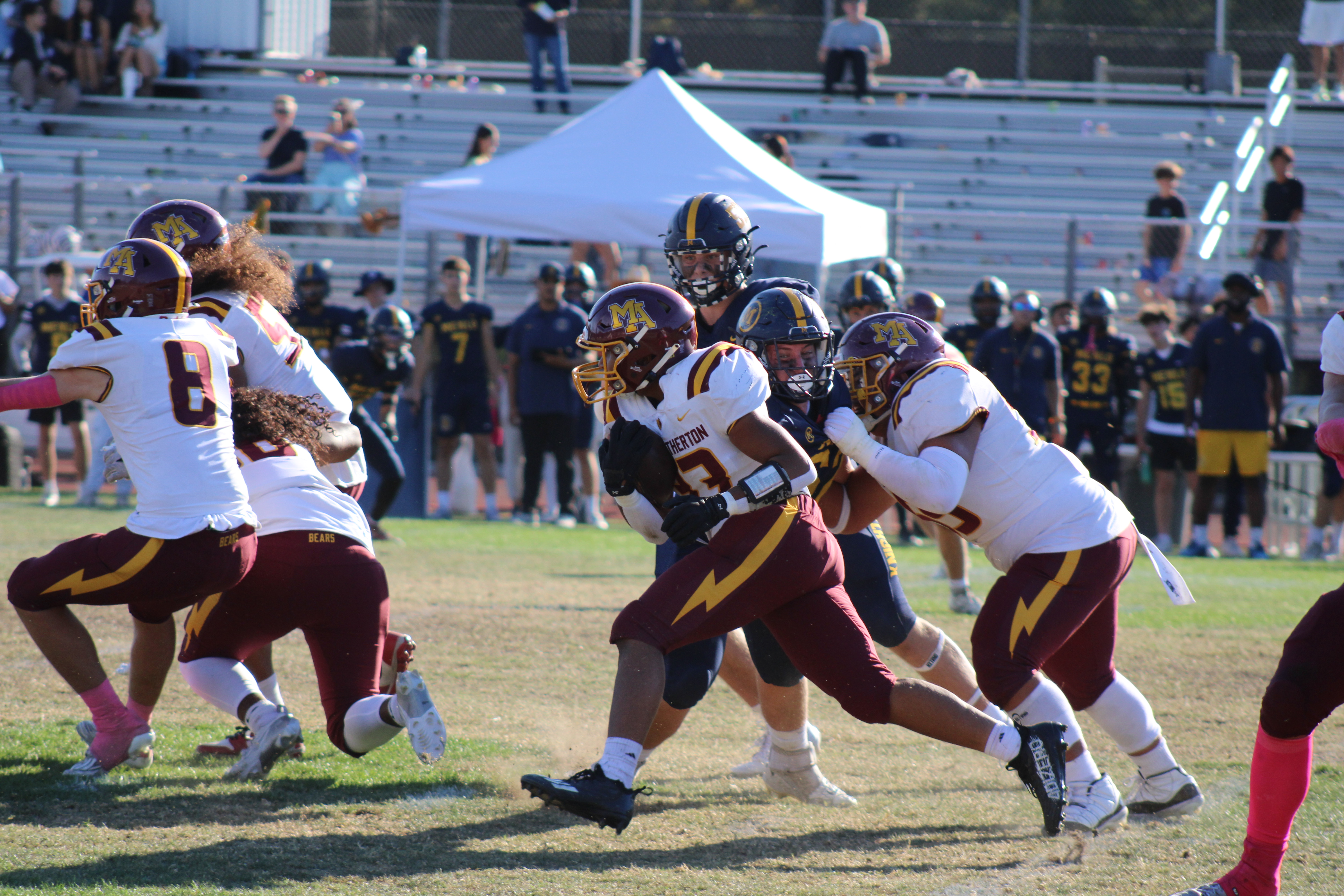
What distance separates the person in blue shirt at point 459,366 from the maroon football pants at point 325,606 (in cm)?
781

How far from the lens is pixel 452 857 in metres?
3.71

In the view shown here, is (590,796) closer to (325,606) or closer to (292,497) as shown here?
(325,606)

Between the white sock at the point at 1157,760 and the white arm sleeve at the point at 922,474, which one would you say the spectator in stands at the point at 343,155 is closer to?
the white arm sleeve at the point at 922,474

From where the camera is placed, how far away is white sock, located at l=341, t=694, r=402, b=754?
13.7 ft

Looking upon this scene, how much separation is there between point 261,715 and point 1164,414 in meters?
9.50

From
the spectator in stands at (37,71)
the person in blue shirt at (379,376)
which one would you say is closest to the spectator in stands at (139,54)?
the spectator in stands at (37,71)

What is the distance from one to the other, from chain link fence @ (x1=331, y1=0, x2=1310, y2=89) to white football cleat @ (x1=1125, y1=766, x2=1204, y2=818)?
19.0m

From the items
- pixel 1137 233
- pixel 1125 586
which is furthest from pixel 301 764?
pixel 1137 233

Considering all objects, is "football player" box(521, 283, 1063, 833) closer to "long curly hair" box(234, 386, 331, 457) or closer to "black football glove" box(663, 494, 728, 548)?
"black football glove" box(663, 494, 728, 548)

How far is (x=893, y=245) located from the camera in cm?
1437

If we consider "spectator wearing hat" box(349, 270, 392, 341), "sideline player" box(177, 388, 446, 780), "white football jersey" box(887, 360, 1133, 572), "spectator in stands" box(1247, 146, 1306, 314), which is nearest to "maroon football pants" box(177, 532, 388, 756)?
"sideline player" box(177, 388, 446, 780)

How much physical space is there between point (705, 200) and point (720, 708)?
2273 millimetres

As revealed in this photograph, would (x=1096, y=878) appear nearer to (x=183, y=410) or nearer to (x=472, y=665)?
(x=183, y=410)

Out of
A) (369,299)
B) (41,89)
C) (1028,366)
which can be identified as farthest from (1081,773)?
(41,89)
